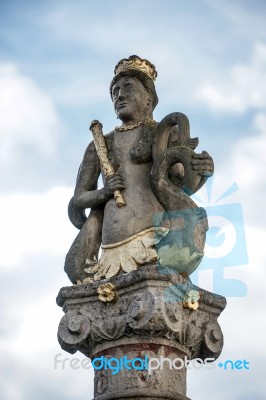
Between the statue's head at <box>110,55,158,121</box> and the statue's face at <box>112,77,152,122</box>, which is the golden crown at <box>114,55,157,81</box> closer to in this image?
the statue's head at <box>110,55,158,121</box>

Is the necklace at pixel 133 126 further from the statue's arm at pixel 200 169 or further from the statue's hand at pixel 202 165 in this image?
the statue's hand at pixel 202 165

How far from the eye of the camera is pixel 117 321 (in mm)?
10203

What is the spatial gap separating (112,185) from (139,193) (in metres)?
0.36

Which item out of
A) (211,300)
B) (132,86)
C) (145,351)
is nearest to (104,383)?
(145,351)

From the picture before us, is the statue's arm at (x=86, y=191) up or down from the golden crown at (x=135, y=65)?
down

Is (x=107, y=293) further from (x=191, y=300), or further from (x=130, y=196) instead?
(x=130, y=196)

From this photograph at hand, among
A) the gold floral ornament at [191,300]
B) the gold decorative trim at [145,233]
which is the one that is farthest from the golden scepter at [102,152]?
the gold floral ornament at [191,300]

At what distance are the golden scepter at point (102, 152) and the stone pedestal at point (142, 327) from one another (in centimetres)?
118

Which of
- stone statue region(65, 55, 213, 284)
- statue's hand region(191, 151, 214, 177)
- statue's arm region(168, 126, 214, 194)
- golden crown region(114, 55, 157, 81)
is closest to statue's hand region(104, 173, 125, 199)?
stone statue region(65, 55, 213, 284)

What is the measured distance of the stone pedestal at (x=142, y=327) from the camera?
9984mm

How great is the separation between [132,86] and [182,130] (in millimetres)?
1134

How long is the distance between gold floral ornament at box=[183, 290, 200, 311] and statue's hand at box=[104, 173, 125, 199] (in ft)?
5.63

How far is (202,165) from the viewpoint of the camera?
433 inches

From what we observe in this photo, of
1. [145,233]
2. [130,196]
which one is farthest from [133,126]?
[145,233]
